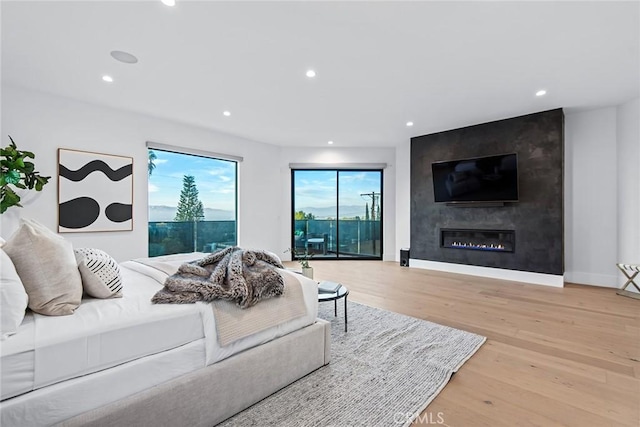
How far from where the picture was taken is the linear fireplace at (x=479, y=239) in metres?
4.84

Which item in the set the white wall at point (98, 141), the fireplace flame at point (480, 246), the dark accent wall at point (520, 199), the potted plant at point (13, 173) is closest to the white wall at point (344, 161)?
the white wall at point (98, 141)

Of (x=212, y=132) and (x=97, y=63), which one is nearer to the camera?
(x=97, y=63)

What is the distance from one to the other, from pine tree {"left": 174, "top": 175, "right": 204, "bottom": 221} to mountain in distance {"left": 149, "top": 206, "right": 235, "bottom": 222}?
0.32 ft

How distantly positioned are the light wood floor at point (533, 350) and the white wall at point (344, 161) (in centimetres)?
225

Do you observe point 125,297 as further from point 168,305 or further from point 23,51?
point 23,51

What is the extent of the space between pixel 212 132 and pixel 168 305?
453 cm

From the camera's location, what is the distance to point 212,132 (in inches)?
213

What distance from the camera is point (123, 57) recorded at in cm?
282

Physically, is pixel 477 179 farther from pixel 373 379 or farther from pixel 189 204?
pixel 189 204

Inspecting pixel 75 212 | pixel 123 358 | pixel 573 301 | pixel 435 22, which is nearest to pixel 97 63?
pixel 75 212

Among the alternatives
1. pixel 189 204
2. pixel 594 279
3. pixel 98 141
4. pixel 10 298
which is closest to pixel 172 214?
pixel 189 204

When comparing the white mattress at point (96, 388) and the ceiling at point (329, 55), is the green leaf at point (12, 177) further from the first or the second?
the white mattress at point (96, 388)

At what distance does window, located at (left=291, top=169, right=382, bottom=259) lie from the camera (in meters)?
6.95

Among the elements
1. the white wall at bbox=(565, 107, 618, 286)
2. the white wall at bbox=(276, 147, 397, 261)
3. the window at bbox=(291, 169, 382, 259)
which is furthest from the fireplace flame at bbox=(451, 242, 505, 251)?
the window at bbox=(291, 169, 382, 259)
